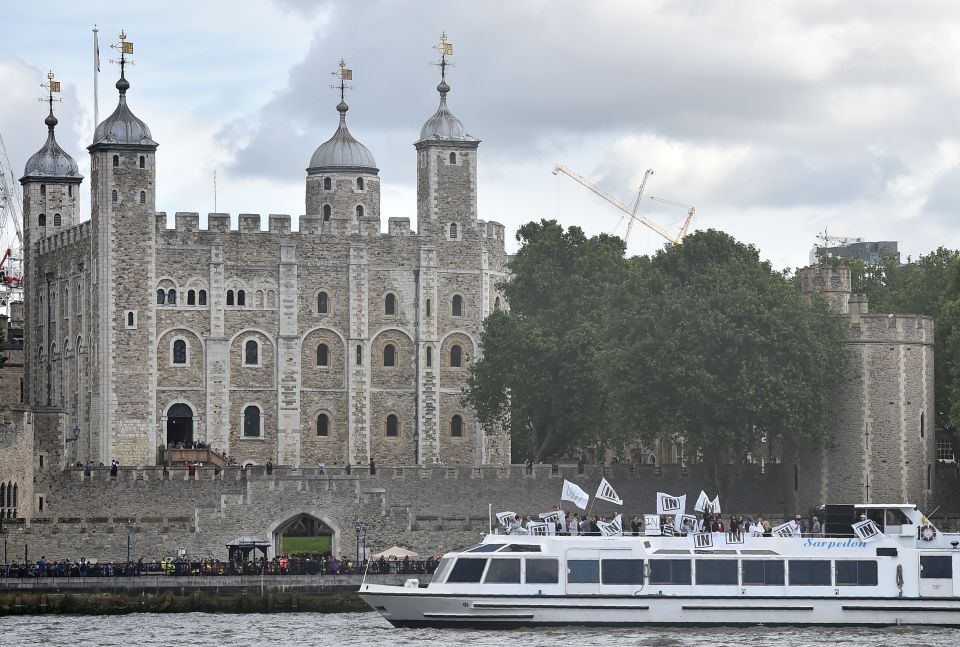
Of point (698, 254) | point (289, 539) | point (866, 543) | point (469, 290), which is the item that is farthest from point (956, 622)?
point (469, 290)

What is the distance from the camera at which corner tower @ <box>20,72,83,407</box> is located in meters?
120

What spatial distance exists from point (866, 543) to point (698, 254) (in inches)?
939

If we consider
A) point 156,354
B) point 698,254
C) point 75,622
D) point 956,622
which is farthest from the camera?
point 156,354

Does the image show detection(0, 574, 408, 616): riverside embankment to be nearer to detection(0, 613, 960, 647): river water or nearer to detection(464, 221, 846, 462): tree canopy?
detection(0, 613, 960, 647): river water

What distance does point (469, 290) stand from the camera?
113625 mm

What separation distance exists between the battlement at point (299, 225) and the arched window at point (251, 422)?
775 centimetres

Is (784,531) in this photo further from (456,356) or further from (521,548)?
(456,356)

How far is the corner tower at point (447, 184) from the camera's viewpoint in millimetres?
113188

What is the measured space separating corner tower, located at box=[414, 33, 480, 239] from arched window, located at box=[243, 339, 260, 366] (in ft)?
29.2

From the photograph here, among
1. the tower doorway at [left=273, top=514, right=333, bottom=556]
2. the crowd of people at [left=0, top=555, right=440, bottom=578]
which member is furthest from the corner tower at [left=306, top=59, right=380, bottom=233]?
the crowd of people at [left=0, top=555, right=440, bottom=578]

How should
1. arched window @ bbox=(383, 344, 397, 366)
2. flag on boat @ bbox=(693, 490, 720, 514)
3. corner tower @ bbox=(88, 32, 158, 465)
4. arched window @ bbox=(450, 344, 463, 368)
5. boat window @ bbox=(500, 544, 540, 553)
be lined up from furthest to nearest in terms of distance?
arched window @ bbox=(450, 344, 463, 368) < arched window @ bbox=(383, 344, 397, 366) < corner tower @ bbox=(88, 32, 158, 465) < flag on boat @ bbox=(693, 490, 720, 514) < boat window @ bbox=(500, 544, 540, 553)

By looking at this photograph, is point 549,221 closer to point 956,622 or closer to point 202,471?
point 202,471

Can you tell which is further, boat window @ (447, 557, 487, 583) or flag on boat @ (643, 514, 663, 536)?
flag on boat @ (643, 514, 663, 536)

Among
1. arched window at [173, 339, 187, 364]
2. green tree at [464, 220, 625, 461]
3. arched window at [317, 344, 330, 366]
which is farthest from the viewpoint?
arched window at [317, 344, 330, 366]
